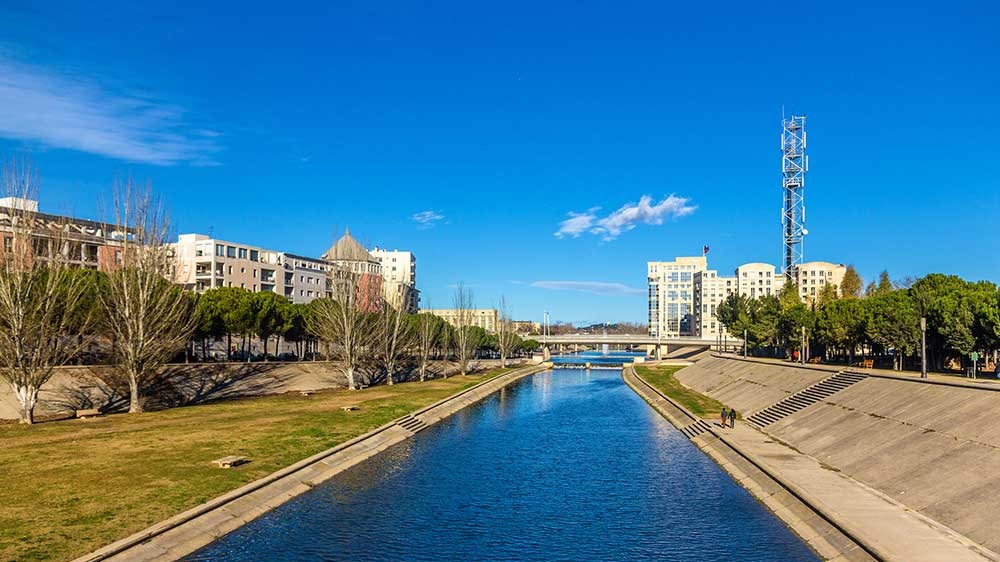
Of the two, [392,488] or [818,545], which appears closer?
[818,545]

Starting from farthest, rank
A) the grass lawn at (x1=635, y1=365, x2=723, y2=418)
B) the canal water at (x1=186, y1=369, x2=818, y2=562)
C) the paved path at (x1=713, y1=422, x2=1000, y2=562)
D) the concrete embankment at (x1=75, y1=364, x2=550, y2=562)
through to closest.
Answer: the grass lawn at (x1=635, y1=365, x2=723, y2=418)
the canal water at (x1=186, y1=369, x2=818, y2=562)
the concrete embankment at (x1=75, y1=364, x2=550, y2=562)
the paved path at (x1=713, y1=422, x2=1000, y2=562)

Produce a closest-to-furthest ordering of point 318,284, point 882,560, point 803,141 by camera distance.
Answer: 1. point 882,560
2. point 803,141
3. point 318,284

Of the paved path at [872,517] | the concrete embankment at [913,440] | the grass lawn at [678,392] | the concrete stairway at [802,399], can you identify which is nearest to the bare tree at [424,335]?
the grass lawn at [678,392]

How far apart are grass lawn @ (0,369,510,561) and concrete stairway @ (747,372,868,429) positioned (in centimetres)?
3292

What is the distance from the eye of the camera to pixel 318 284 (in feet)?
547

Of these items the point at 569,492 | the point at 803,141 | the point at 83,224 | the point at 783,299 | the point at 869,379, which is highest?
the point at 803,141

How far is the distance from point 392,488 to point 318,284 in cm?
13453

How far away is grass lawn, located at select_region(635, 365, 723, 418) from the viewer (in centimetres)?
7033

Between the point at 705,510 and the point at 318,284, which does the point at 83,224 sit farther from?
the point at 705,510

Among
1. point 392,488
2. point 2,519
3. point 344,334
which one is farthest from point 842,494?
point 344,334

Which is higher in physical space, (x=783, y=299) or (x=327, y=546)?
Answer: (x=783, y=299)

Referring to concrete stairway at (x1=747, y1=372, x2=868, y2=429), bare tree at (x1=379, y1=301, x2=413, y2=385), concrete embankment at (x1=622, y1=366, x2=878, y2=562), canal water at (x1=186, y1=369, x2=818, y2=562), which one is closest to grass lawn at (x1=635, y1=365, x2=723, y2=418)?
concrete stairway at (x1=747, y1=372, x2=868, y2=429)

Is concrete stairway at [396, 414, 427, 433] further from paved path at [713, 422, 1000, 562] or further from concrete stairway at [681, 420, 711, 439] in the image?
paved path at [713, 422, 1000, 562]

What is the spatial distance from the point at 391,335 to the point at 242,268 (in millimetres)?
48190
